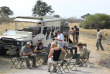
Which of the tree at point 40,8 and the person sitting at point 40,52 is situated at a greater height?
the tree at point 40,8

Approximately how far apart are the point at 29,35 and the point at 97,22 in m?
27.2

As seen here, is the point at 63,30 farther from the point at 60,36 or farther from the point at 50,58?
the point at 50,58

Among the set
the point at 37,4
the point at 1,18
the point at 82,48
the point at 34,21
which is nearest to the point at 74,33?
the point at 34,21

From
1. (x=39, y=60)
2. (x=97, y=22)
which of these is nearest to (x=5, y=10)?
(x=97, y=22)

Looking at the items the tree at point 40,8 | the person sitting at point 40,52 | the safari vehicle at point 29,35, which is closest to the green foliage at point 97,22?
the tree at point 40,8

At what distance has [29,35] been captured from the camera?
40.4 ft

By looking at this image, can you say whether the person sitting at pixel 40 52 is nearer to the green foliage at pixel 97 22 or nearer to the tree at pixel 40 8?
the green foliage at pixel 97 22

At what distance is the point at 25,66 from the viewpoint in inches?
399

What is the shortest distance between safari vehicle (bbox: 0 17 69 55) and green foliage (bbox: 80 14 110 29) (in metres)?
24.6

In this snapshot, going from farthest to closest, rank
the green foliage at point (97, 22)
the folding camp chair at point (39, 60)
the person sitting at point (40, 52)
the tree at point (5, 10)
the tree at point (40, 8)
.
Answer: the tree at point (5, 10), the tree at point (40, 8), the green foliage at point (97, 22), the folding camp chair at point (39, 60), the person sitting at point (40, 52)

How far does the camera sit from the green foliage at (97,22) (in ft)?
123

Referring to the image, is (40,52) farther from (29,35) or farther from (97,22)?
(97,22)

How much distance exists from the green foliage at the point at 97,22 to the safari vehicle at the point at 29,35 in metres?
24.6

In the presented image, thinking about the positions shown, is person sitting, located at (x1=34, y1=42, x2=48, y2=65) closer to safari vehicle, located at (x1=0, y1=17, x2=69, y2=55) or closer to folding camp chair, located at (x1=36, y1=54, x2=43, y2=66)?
folding camp chair, located at (x1=36, y1=54, x2=43, y2=66)
